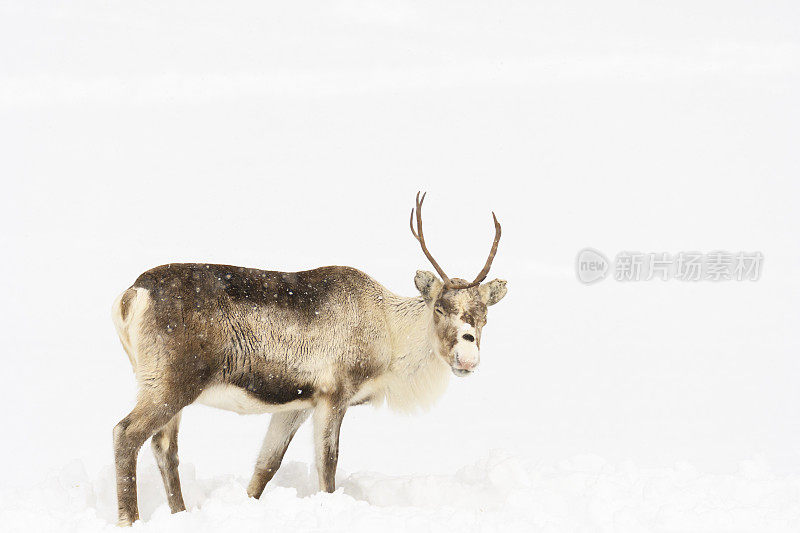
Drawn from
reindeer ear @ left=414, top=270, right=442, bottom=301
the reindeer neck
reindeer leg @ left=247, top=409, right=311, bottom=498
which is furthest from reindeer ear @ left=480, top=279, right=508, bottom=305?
reindeer leg @ left=247, top=409, right=311, bottom=498

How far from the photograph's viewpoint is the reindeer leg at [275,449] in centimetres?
→ 1126

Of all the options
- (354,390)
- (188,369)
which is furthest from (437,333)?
(188,369)

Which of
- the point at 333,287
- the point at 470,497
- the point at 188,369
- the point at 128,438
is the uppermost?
the point at 333,287

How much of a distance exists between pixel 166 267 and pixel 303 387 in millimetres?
1748

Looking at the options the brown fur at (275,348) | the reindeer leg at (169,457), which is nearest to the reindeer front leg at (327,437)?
the brown fur at (275,348)

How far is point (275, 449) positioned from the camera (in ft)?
37.0

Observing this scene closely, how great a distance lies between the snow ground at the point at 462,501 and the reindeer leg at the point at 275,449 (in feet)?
1.24

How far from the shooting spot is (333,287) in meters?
10.9

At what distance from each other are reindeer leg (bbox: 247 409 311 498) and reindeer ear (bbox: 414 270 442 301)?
1.81 meters

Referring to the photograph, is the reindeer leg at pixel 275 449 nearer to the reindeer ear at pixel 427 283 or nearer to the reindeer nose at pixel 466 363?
the reindeer ear at pixel 427 283

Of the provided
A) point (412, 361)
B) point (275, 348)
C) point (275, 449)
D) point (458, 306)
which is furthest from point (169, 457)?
point (458, 306)

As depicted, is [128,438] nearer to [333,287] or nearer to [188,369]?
[188,369]

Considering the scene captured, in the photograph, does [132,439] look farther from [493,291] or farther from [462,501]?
[493,291]

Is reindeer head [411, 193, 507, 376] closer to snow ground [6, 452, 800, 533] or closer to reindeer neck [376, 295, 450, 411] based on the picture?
reindeer neck [376, 295, 450, 411]
